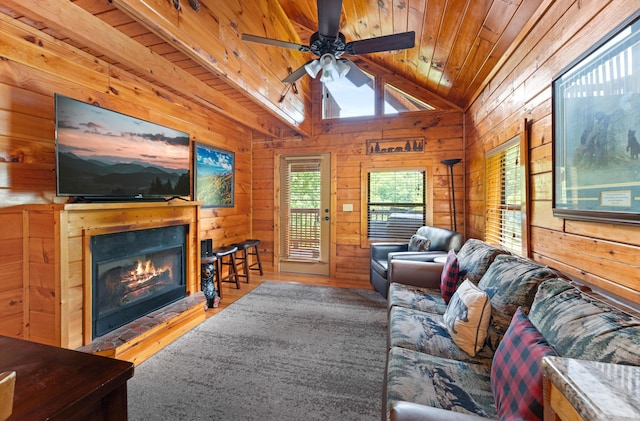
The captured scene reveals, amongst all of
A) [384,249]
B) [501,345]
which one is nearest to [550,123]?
[501,345]

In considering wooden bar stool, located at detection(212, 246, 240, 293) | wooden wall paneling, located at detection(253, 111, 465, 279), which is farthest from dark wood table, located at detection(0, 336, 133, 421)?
wooden wall paneling, located at detection(253, 111, 465, 279)

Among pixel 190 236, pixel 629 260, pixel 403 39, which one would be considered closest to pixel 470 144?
pixel 403 39

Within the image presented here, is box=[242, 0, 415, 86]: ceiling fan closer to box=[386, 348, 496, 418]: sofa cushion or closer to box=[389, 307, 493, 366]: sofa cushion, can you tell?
box=[389, 307, 493, 366]: sofa cushion

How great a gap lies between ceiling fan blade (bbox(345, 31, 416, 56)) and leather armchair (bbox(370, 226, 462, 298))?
1.92 m

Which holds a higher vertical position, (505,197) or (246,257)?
(505,197)

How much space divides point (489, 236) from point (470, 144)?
4.59 ft

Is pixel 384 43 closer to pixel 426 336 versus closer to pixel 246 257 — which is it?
pixel 426 336

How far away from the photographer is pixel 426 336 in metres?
1.66

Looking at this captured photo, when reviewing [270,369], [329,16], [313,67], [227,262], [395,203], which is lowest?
[270,369]

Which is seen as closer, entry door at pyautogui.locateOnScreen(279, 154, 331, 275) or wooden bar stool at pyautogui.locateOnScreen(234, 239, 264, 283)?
wooden bar stool at pyautogui.locateOnScreen(234, 239, 264, 283)

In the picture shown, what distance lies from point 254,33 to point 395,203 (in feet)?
9.51

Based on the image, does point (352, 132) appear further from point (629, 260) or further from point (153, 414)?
point (153, 414)

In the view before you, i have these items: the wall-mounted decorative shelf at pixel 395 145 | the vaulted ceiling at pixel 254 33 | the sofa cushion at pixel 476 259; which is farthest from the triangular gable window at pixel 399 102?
the sofa cushion at pixel 476 259

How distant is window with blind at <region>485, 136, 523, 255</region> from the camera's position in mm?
2334
